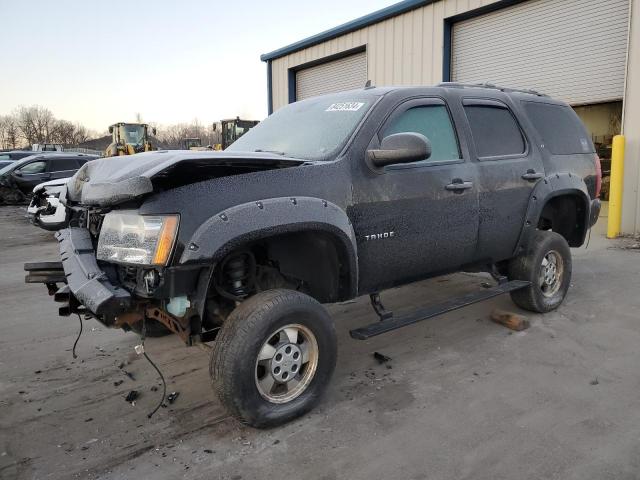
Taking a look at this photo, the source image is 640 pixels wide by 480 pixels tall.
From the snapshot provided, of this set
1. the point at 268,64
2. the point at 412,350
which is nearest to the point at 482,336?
the point at 412,350

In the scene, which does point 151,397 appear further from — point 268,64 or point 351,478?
point 268,64

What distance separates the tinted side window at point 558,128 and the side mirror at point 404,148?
7.38 feet

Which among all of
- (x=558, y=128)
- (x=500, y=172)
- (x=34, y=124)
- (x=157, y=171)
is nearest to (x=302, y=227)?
(x=157, y=171)

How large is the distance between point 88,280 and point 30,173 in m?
17.0

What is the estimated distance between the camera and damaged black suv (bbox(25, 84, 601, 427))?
107 inches

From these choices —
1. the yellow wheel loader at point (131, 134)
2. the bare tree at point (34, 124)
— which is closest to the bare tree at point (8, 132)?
the bare tree at point (34, 124)

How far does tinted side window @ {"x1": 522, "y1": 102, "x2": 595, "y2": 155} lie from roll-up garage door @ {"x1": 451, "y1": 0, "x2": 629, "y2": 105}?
19.5ft

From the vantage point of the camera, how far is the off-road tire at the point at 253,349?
276 centimetres

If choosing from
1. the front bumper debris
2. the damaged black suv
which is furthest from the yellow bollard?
the front bumper debris

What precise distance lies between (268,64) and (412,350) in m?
16.7

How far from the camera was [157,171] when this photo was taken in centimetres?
254

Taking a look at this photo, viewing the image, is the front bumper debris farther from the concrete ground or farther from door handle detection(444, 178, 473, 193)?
door handle detection(444, 178, 473, 193)

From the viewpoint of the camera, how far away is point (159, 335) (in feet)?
14.4

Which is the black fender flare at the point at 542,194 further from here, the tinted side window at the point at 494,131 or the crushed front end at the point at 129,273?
the crushed front end at the point at 129,273
